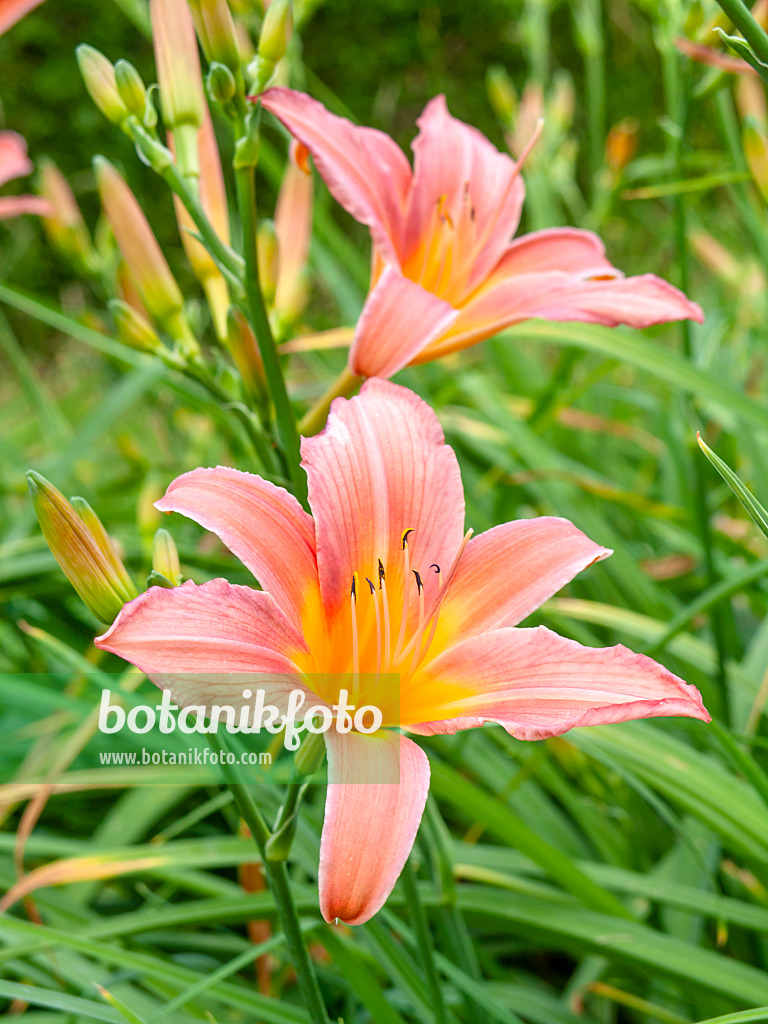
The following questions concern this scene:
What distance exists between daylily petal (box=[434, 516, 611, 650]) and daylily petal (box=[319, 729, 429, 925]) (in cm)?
12

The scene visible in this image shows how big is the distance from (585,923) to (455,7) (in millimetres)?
5761

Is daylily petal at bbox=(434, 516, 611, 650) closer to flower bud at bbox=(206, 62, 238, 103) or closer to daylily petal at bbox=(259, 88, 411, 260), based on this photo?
daylily petal at bbox=(259, 88, 411, 260)

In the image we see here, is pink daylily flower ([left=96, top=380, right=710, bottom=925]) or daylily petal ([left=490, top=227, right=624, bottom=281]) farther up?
daylily petal ([left=490, top=227, right=624, bottom=281])

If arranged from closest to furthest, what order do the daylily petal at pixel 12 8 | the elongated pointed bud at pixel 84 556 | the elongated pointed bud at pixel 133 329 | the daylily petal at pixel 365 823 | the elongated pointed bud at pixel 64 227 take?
the daylily petal at pixel 365 823
the elongated pointed bud at pixel 84 556
the elongated pointed bud at pixel 133 329
the daylily petal at pixel 12 8
the elongated pointed bud at pixel 64 227

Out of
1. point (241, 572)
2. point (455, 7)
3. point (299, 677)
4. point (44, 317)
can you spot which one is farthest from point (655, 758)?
point (455, 7)

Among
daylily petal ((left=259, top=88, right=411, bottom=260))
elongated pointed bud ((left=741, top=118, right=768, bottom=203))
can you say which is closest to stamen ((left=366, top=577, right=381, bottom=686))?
daylily petal ((left=259, top=88, right=411, bottom=260))

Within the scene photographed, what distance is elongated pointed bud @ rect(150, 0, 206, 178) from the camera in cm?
64

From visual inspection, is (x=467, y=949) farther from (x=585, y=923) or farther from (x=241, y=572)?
(x=241, y=572)

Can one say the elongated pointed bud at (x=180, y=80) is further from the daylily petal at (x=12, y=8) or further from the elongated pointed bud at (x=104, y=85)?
the daylily petal at (x=12, y=8)

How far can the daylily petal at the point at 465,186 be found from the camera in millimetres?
735

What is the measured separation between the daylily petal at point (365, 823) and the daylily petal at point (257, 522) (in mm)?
104

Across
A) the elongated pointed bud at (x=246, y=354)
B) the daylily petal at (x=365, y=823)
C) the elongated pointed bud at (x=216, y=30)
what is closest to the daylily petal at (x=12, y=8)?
the elongated pointed bud at (x=216, y=30)

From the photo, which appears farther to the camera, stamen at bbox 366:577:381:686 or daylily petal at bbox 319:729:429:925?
stamen at bbox 366:577:381:686

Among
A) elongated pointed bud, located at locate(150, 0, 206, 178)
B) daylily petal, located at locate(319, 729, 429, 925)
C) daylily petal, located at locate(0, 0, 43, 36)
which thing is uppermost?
daylily petal, located at locate(0, 0, 43, 36)
